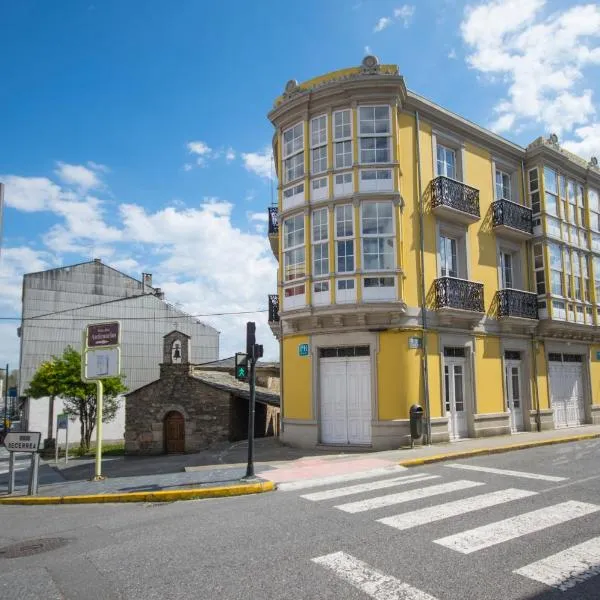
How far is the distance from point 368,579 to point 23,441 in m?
8.19

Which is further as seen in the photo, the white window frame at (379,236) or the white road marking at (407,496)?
the white window frame at (379,236)

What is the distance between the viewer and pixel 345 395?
14.0 metres

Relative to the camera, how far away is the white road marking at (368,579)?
428 centimetres

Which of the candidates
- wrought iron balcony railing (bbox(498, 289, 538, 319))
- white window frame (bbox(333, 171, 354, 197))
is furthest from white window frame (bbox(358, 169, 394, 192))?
wrought iron balcony railing (bbox(498, 289, 538, 319))

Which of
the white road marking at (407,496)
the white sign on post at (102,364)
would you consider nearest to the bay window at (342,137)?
the white sign on post at (102,364)

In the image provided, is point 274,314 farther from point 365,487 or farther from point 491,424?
point 365,487

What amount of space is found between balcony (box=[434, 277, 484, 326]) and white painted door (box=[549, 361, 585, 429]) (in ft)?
16.8

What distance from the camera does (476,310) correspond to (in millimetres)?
15453

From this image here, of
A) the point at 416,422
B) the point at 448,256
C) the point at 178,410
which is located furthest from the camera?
the point at 178,410

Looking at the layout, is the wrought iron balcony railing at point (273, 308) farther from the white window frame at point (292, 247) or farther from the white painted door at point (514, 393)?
the white painted door at point (514, 393)

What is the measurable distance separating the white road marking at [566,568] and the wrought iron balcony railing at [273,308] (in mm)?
12685

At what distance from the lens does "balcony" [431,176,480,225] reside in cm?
1497

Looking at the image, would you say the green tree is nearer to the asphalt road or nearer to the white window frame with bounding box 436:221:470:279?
the asphalt road

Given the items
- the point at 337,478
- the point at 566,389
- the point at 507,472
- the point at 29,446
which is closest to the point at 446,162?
the point at 566,389
